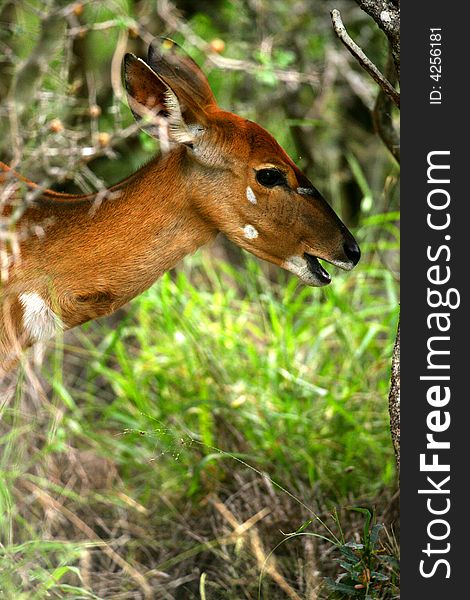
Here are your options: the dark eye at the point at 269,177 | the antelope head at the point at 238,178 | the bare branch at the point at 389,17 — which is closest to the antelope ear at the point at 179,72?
the antelope head at the point at 238,178

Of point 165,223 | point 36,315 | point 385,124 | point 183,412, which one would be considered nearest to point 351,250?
point 165,223

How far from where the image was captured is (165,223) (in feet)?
12.2

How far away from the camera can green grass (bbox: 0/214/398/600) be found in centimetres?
416

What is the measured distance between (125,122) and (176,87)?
127 inches

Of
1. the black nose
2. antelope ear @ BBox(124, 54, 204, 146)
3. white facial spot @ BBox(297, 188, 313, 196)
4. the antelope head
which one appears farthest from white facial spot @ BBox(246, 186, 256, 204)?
the black nose

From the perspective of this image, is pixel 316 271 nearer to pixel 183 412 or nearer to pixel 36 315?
pixel 36 315

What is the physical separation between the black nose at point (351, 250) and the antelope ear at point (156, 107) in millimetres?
697

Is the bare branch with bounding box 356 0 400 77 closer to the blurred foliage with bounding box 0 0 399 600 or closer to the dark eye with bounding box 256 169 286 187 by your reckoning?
the dark eye with bounding box 256 169 286 187

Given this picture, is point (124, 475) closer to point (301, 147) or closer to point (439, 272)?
point (439, 272)

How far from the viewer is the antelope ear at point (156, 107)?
365 centimetres

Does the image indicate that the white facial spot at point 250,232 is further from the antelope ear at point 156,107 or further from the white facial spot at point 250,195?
the antelope ear at point 156,107

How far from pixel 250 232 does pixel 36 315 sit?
0.86 m

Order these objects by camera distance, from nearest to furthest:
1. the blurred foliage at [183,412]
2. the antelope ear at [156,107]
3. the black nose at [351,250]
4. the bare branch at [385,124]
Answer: the antelope ear at [156,107]
the black nose at [351,250]
the blurred foliage at [183,412]
the bare branch at [385,124]

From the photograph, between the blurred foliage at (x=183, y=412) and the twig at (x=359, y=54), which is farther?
the blurred foliage at (x=183, y=412)
